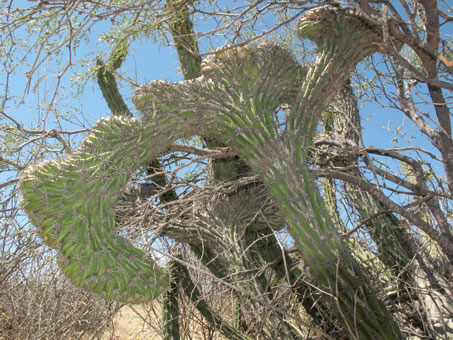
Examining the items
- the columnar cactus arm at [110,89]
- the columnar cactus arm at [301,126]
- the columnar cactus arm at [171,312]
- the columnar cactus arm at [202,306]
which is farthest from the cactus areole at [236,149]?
the columnar cactus arm at [110,89]

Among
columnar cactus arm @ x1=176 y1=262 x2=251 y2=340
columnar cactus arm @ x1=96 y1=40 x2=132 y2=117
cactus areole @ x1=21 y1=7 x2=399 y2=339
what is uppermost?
columnar cactus arm @ x1=96 y1=40 x2=132 y2=117

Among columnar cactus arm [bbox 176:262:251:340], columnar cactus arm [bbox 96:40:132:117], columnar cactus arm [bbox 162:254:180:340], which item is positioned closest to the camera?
columnar cactus arm [bbox 176:262:251:340]

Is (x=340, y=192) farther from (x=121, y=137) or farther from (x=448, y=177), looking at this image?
(x=121, y=137)

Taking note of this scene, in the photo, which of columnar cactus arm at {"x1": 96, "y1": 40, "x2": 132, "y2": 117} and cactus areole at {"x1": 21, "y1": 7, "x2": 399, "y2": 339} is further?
columnar cactus arm at {"x1": 96, "y1": 40, "x2": 132, "y2": 117}

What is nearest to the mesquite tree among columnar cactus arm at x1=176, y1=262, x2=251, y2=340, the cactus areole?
the cactus areole

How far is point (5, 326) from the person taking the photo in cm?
Answer: 486

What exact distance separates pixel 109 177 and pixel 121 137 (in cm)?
31

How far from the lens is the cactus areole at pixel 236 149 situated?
7.51ft

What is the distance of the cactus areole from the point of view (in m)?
2.29

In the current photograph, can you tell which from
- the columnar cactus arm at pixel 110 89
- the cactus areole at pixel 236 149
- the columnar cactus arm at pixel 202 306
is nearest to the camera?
the cactus areole at pixel 236 149

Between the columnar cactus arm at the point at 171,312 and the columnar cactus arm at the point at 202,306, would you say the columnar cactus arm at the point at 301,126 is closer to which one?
the columnar cactus arm at the point at 202,306

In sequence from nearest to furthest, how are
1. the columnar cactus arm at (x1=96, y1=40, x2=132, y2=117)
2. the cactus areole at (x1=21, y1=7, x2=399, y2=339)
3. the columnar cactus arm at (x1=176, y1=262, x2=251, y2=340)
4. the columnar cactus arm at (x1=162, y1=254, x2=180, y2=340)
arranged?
1. the cactus areole at (x1=21, y1=7, x2=399, y2=339)
2. the columnar cactus arm at (x1=176, y1=262, x2=251, y2=340)
3. the columnar cactus arm at (x1=162, y1=254, x2=180, y2=340)
4. the columnar cactus arm at (x1=96, y1=40, x2=132, y2=117)

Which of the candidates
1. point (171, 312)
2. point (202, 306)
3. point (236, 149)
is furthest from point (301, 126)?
point (171, 312)

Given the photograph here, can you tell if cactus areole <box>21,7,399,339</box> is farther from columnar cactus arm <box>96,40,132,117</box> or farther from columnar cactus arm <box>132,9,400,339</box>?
columnar cactus arm <box>96,40,132,117</box>
